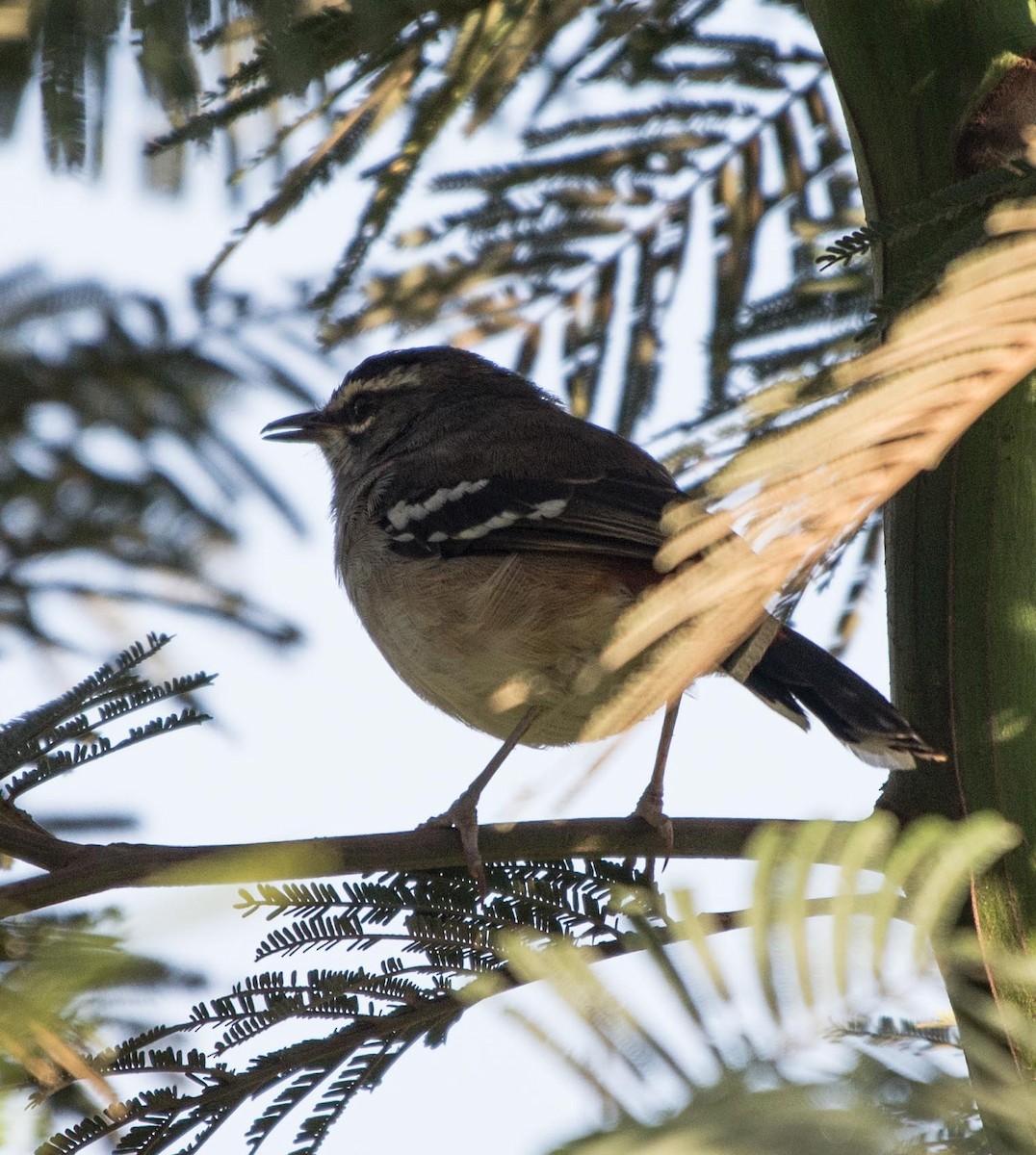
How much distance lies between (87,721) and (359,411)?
15.6 ft

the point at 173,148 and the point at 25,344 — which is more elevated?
the point at 173,148

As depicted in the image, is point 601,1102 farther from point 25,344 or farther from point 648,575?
point 648,575

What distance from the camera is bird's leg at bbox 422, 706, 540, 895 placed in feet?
8.99

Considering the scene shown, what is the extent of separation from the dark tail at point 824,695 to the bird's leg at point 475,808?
771 millimetres

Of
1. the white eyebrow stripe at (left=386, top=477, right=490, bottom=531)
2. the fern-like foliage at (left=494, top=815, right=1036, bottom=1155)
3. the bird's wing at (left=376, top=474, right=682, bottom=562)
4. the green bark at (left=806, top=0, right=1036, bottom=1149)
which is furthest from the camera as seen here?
the white eyebrow stripe at (left=386, top=477, right=490, bottom=531)

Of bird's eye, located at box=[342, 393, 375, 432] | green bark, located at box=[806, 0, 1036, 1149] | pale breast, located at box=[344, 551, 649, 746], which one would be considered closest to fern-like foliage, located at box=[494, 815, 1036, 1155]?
green bark, located at box=[806, 0, 1036, 1149]

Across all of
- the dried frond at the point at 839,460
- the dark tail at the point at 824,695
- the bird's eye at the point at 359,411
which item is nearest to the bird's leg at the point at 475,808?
the dark tail at the point at 824,695

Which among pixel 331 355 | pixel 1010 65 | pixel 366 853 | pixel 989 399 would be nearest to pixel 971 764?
pixel 366 853

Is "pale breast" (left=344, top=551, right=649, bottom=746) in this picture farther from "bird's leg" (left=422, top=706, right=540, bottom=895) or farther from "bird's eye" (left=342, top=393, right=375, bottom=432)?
"bird's eye" (left=342, top=393, right=375, bottom=432)

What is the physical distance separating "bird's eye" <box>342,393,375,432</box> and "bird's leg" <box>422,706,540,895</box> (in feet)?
8.99

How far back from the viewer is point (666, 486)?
4836 mm

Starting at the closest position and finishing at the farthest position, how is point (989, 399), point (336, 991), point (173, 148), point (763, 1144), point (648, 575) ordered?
point (763, 1144) → point (989, 399) → point (336, 991) → point (173, 148) → point (648, 575)

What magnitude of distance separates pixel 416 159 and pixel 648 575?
1586 mm

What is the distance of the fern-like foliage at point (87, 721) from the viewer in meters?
2.35
